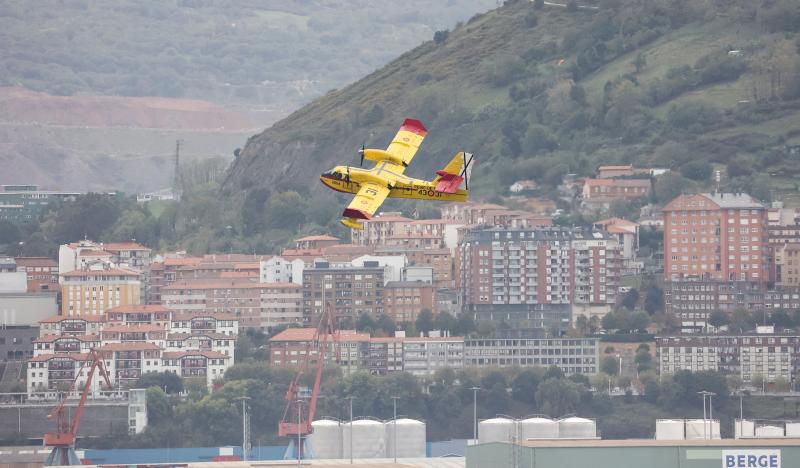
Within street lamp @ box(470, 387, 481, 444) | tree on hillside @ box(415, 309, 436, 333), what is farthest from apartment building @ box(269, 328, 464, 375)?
Result: street lamp @ box(470, 387, 481, 444)

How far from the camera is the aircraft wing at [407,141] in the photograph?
8288 cm

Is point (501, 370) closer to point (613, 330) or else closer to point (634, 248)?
point (613, 330)

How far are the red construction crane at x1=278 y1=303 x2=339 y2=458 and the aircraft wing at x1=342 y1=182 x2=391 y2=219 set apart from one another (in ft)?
180

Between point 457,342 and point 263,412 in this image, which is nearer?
point 263,412

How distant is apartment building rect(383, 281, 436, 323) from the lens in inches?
6855

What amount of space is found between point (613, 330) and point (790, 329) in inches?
460

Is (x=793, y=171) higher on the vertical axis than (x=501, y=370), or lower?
higher

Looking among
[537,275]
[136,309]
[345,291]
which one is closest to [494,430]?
[345,291]

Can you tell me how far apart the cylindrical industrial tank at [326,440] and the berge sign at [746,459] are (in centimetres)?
4648

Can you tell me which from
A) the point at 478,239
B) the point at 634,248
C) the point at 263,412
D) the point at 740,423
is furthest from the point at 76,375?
the point at 740,423

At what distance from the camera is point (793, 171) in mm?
192375

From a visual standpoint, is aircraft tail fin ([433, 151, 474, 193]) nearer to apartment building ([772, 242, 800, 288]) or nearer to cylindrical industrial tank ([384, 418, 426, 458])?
cylindrical industrial tank ([384, 418, 426, 458])

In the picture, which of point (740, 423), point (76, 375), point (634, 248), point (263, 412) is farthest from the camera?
point (634, 248)

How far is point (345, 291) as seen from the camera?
176 m
